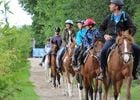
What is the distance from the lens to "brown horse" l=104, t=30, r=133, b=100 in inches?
533

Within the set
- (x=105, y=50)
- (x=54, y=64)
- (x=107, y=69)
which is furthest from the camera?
(x=54, y=64)

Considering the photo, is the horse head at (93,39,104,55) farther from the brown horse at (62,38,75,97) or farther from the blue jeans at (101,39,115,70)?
the brown horse at (62,38,75,97)

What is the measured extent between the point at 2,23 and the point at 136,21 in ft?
43.9

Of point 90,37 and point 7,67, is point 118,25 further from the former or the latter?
point 7,67

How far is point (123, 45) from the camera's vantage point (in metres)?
13.6

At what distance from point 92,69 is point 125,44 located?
9.56 feet

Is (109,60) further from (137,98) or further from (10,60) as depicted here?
(137,98)

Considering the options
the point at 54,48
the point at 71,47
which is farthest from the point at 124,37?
the point at 54,48

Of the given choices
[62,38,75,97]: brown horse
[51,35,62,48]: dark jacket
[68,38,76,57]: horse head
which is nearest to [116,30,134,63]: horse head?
[68,38,76,57]: horse head

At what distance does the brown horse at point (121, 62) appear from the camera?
1354cm

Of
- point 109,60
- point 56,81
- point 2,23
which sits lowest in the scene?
point 56,81

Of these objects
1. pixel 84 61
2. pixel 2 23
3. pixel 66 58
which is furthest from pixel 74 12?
pixel 2 23

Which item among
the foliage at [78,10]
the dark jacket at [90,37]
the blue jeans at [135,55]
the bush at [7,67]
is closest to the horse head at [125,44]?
the blue jeans at [135,55]

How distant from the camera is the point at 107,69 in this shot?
14.6m
